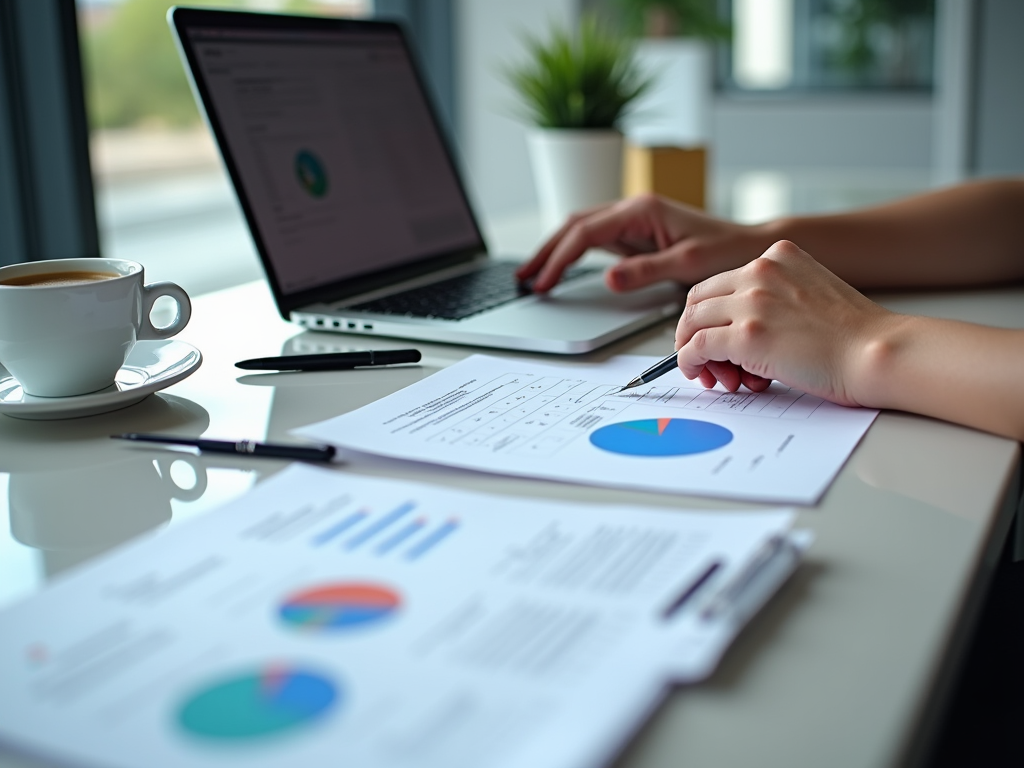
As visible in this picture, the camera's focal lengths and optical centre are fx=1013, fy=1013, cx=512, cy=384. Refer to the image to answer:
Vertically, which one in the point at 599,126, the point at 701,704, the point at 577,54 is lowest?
the point at 701,704

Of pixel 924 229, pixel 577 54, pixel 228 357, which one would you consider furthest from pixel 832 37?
pixel 228 357

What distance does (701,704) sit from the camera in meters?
0.35

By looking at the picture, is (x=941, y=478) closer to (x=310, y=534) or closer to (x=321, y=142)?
(x=310, y=534)

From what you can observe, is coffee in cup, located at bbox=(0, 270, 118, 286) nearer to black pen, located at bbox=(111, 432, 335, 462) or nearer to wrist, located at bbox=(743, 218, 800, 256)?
black pen, located at bbox=(111, 432, 335, 462)

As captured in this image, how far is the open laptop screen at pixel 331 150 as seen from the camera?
3.07 ft

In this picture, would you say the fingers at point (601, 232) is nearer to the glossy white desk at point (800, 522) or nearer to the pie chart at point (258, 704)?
the glossy white desk at point (800, 522)

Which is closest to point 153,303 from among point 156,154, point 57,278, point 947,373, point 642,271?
point 57,278

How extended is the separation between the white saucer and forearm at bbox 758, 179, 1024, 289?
22.2 inches

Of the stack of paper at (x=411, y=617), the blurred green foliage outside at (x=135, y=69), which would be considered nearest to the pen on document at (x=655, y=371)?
the stack of paper at (x=411, y=617)

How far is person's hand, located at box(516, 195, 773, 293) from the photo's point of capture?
0.95 metres

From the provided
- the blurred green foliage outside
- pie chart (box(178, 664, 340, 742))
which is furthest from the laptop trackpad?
the blurred green foliage outside

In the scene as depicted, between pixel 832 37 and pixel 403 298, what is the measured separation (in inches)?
159

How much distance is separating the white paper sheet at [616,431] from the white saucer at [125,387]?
14cm

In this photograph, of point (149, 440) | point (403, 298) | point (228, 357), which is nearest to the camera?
point (149, 440)
